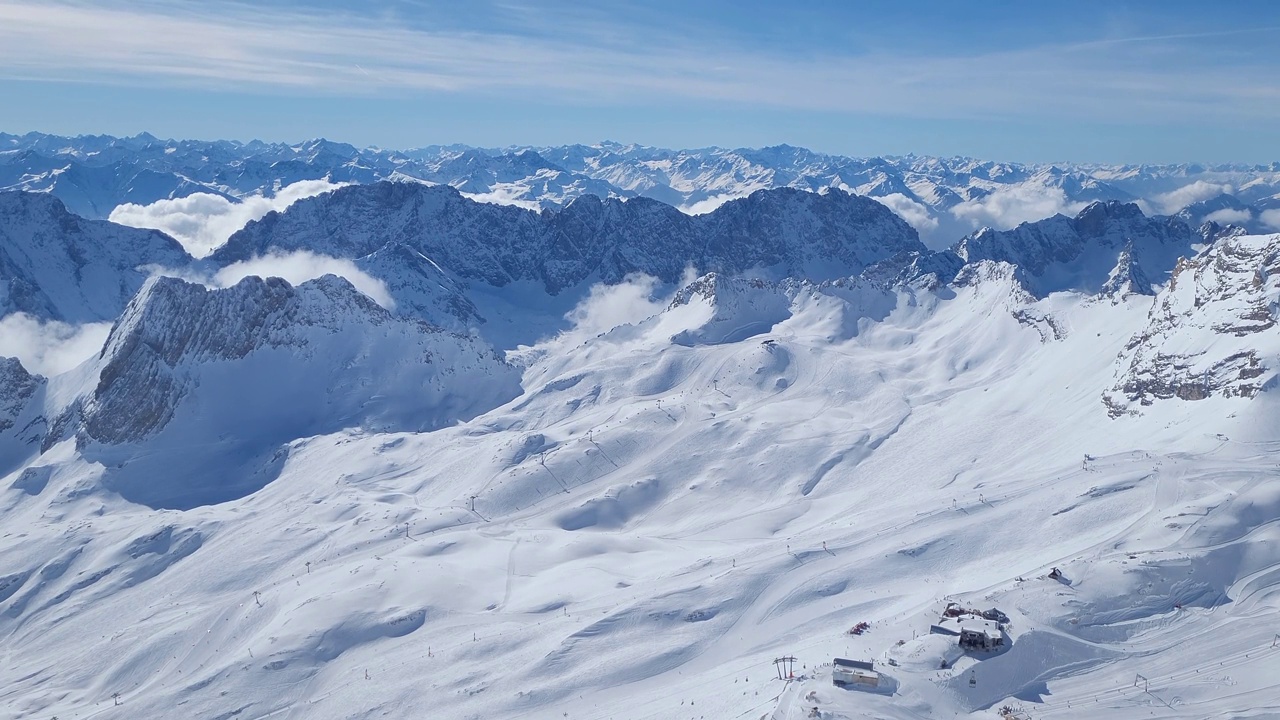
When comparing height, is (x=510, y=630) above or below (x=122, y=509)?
above

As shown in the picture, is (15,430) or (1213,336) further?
(15,430)

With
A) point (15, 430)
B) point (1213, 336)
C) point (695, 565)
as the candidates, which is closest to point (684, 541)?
point (695, 565)

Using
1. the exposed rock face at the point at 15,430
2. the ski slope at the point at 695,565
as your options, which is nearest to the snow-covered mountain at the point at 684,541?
the ski slope at the point at 695,565

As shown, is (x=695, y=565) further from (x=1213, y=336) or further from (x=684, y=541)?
(x=1213, y=336)

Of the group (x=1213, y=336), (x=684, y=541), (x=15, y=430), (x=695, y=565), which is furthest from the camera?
(x=15, y=430)

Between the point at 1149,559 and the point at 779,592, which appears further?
the point at 779,592

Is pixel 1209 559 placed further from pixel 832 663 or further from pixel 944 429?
pixel 944 429

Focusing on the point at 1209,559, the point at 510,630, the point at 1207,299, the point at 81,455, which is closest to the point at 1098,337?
the point at 1207,299

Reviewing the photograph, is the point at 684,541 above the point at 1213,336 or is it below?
below
